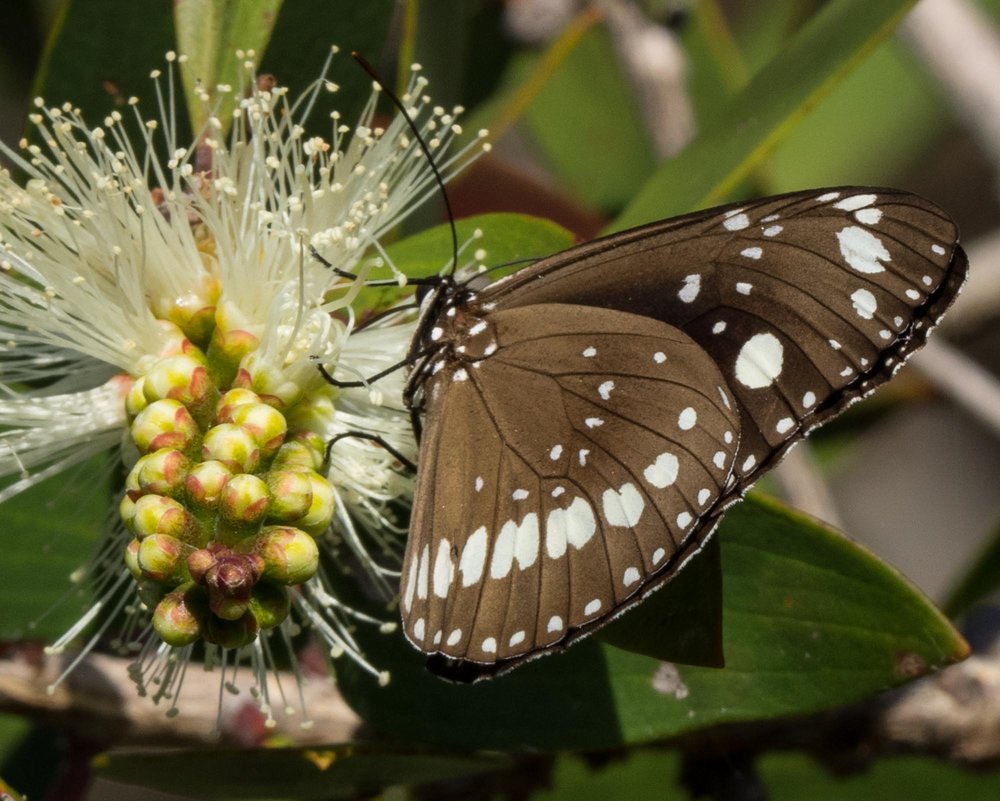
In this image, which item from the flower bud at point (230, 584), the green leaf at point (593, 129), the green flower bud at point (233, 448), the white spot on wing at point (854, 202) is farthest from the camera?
the green leaf at point (593, 129)

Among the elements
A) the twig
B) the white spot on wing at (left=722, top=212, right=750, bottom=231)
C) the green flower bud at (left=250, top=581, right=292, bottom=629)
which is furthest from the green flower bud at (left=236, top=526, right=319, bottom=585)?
the twig

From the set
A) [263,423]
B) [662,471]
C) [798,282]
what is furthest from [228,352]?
[798,282]

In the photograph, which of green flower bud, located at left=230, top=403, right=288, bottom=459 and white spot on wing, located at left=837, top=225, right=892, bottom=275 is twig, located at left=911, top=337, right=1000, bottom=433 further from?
green flower bud, located at left=230, top=403, right=288, bottom=459

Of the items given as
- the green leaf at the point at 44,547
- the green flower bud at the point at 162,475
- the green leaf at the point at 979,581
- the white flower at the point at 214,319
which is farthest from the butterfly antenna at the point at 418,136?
the green leaf at the point at 979,581

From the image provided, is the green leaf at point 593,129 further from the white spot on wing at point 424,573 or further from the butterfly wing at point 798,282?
the white spot on wing at point 424,573

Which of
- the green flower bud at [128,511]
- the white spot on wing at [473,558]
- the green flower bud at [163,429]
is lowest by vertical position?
the white spot on wing at [473,558]

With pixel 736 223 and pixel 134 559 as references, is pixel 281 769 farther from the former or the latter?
pixel 736 223
